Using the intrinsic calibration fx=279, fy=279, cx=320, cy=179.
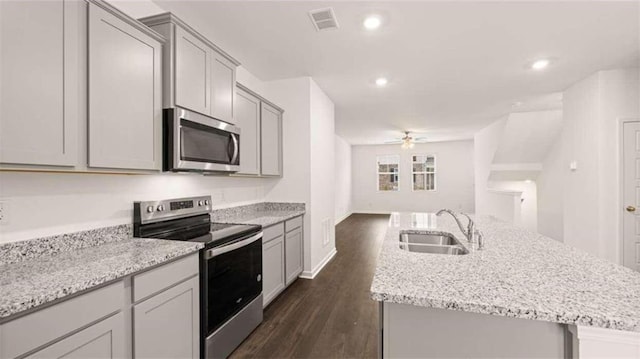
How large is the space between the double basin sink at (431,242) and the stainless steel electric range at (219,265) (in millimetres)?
1209

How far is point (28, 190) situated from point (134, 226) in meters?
0.62

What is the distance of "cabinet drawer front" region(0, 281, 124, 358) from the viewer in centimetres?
94

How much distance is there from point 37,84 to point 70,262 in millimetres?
842

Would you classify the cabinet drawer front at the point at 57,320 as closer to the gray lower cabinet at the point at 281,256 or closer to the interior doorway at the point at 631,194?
the gray lower cabinet at the point at 281,256

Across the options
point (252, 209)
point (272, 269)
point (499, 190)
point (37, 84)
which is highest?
point (37, 84)

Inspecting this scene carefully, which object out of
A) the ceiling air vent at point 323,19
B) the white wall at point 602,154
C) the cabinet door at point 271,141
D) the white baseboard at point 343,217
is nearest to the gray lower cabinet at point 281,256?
the cabinet door at point 271,141

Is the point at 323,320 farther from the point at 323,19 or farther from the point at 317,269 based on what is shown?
the point at 323,19

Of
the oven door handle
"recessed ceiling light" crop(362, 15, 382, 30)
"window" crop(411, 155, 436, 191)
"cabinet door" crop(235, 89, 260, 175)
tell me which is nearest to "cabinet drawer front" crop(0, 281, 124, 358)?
the oven door handle

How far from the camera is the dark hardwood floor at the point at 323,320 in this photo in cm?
212

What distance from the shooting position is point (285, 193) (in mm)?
3768

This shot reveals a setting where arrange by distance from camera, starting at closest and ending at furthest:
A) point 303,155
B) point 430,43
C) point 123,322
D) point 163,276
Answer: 1. point 123,322
2. point 163,276
3. point 430,43
4. point 303,155

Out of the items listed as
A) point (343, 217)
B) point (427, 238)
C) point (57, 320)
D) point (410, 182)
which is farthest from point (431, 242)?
point (410, 182)

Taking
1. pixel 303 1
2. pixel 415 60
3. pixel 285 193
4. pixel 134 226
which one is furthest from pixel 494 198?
pixel 134 226

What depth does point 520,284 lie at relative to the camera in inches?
41.4
